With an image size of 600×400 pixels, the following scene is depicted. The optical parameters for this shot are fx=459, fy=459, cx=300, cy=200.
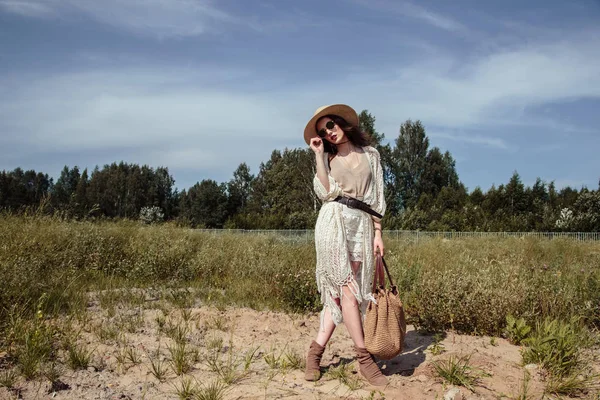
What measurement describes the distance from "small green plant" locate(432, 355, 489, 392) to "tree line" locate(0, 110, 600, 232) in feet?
59.9

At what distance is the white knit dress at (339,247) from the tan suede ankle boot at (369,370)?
1.03 ft

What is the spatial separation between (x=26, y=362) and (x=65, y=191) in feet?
222

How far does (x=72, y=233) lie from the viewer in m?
7.70

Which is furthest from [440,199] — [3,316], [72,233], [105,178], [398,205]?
[105,178]

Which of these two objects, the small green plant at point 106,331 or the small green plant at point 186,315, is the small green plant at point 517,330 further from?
the small green plant at point 106,331

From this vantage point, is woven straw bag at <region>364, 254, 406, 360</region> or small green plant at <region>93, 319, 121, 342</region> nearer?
woven straw bag at <region>364, 254, 406, 360</region>

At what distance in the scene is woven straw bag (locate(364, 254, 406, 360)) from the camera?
3590 millimetres

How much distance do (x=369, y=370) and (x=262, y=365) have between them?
0.96 m

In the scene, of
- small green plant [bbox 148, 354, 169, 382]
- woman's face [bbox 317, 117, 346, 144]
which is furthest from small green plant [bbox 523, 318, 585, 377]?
small green plant [bbox 148, 354, 169, 382]

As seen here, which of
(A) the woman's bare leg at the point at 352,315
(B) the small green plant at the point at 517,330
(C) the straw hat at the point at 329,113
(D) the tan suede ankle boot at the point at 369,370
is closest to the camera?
(D) the tan suede ankle boot at the point at 369,370

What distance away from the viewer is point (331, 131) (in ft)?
12.8

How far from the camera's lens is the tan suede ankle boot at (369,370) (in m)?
3.51

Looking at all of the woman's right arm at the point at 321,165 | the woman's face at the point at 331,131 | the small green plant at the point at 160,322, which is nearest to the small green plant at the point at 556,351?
the woman's right arm at the point at 321,165

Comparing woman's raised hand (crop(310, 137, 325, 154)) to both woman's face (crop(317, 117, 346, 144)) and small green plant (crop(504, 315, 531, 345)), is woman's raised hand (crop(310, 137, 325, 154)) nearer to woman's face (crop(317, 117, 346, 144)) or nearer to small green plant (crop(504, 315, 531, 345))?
woman's face (crop(317, 117, 346, 144))
